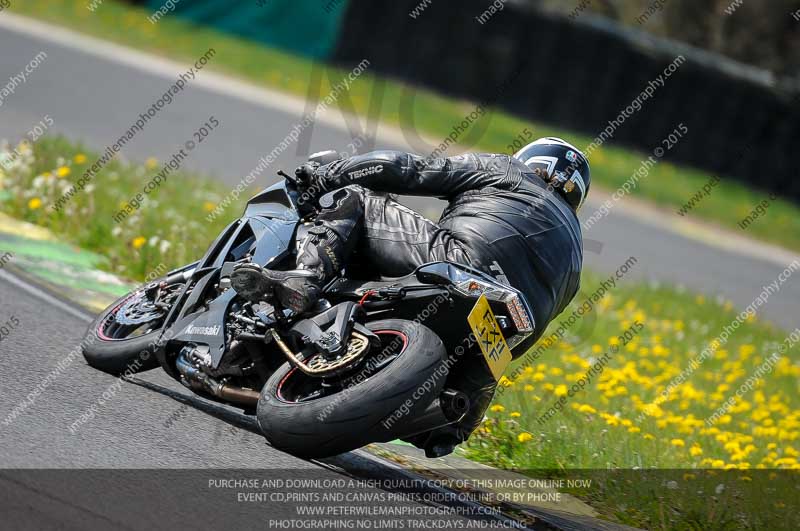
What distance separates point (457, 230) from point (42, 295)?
306 centimetres

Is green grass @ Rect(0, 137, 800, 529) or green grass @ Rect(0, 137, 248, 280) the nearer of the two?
green grass @ Rect(0, 137, 800, 529)

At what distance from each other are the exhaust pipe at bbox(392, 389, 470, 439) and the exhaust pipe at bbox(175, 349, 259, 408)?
0.78 meters

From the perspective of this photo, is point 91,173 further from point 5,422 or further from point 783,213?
point 783,213

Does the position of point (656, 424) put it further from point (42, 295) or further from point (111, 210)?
point (111, 210)

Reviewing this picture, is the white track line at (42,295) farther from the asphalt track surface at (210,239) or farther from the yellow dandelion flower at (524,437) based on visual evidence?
the yellow dandelion flower at (524,437)

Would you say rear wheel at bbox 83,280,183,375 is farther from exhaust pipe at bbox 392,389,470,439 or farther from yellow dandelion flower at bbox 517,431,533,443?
yellow dandelion flower at bbox 517,431,533,443

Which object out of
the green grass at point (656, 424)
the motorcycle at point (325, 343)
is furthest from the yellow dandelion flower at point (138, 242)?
the green grass at point (656, 424)

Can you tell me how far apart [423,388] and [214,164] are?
916 centimetres

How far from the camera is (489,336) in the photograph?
4812mm

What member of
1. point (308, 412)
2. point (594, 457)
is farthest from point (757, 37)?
point (308, 412)

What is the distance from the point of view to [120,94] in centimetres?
1562

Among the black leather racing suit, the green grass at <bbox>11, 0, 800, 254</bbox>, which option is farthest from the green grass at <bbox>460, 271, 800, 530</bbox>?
the green grass at <bbox>11, 0, 800, 254</bbox>

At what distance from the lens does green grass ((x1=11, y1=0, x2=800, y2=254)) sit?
1952 cm

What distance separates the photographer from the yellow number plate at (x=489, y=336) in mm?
4738
